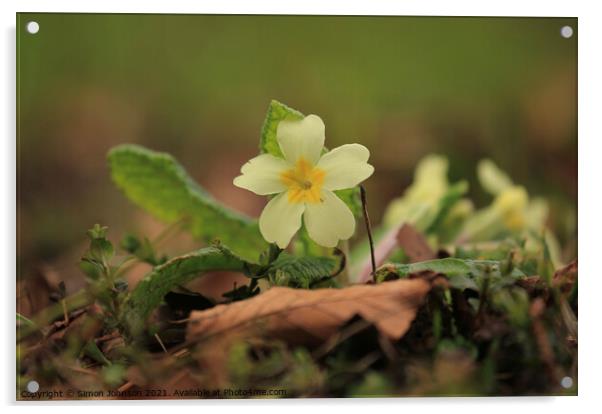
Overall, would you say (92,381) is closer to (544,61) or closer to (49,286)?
(49,286)

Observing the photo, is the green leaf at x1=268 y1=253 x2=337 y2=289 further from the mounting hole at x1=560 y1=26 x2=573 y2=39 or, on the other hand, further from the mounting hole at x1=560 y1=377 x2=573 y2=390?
the mounting hole at x1=560 y1=26 x2=573 y2=39

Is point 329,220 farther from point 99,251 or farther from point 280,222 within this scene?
point 99,251

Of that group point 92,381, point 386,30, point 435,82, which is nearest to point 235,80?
point 435,82

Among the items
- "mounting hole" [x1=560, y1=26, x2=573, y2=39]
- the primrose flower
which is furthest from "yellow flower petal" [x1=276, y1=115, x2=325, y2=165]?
"mounting hole" [x1=560, y1=26, x2=573, y2=39]

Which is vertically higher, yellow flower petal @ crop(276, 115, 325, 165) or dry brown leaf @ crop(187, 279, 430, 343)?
yellow flower petal @ crop(276, 115, 325, 165)

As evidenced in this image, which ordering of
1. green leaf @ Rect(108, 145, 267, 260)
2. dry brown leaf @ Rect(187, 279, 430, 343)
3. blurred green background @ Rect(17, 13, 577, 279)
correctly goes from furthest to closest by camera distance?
1. blurred green background @ Rect(17, 13, 577, 279)
2. green leaf @ Rect(108, 145, 267, 260)
3. dry brown leaf @ Rect(187, 279, 430, 343)

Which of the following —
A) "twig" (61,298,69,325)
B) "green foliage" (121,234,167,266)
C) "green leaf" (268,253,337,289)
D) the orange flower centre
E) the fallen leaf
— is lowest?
"twig" (61,298,69,325)

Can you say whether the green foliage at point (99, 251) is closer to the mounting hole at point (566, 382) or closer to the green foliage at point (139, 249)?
the green foliage at point (139, 249)

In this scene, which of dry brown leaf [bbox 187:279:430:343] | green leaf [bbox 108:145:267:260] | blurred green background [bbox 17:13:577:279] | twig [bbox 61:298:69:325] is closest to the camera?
dry brown leaf [bbox 187:279:430:343]
